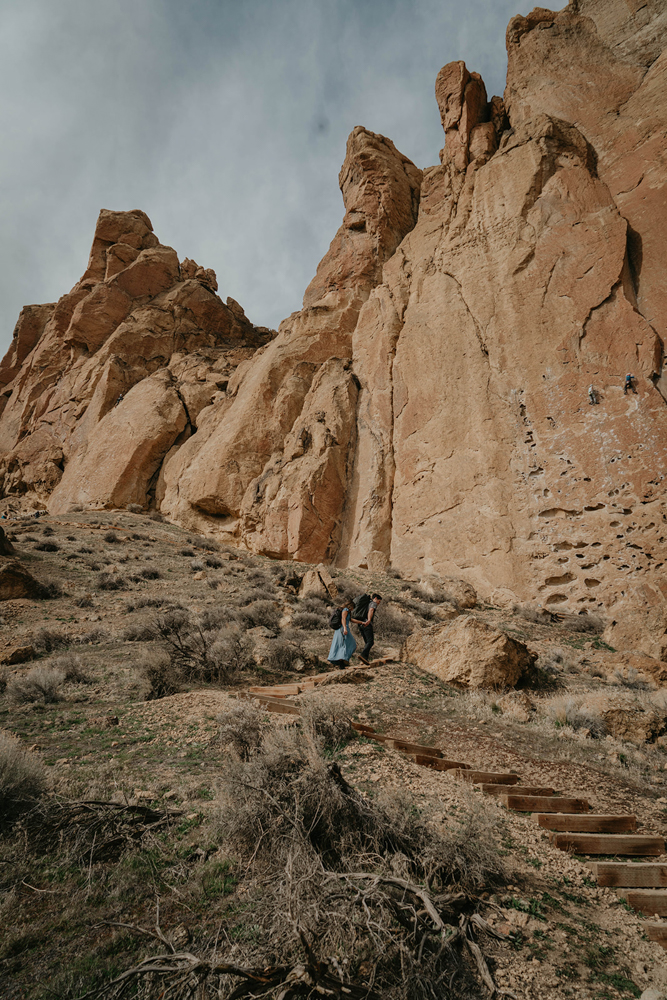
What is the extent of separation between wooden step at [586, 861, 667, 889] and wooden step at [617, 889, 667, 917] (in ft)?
0.62

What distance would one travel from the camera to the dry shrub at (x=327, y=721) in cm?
522

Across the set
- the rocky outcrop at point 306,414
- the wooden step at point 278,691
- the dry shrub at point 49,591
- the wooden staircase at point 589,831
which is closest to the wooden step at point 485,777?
the wooden staircase at point 589,831

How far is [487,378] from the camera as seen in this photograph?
1836 cm

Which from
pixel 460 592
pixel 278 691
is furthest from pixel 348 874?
pixel 460 592

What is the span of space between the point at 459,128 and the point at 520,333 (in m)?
13.2

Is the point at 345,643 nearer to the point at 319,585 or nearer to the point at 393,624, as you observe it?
the point at 393,624

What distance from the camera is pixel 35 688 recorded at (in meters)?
6.83

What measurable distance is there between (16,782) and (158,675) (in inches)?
146

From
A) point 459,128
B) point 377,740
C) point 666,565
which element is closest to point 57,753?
point 377,740

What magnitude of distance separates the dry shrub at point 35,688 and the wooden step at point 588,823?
619 centimetres

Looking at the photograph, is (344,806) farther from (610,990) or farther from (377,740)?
(377,740)

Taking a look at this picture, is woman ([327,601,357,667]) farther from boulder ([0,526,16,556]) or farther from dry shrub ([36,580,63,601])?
boulder ([0,526,16,556])

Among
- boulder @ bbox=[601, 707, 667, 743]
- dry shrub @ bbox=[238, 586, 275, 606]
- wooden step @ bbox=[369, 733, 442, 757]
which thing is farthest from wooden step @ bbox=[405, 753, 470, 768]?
dry shrub @ bbox=[238, 586, 275, 606]

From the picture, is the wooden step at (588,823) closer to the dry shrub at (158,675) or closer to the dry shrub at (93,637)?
the dry shrub at (158,675)
